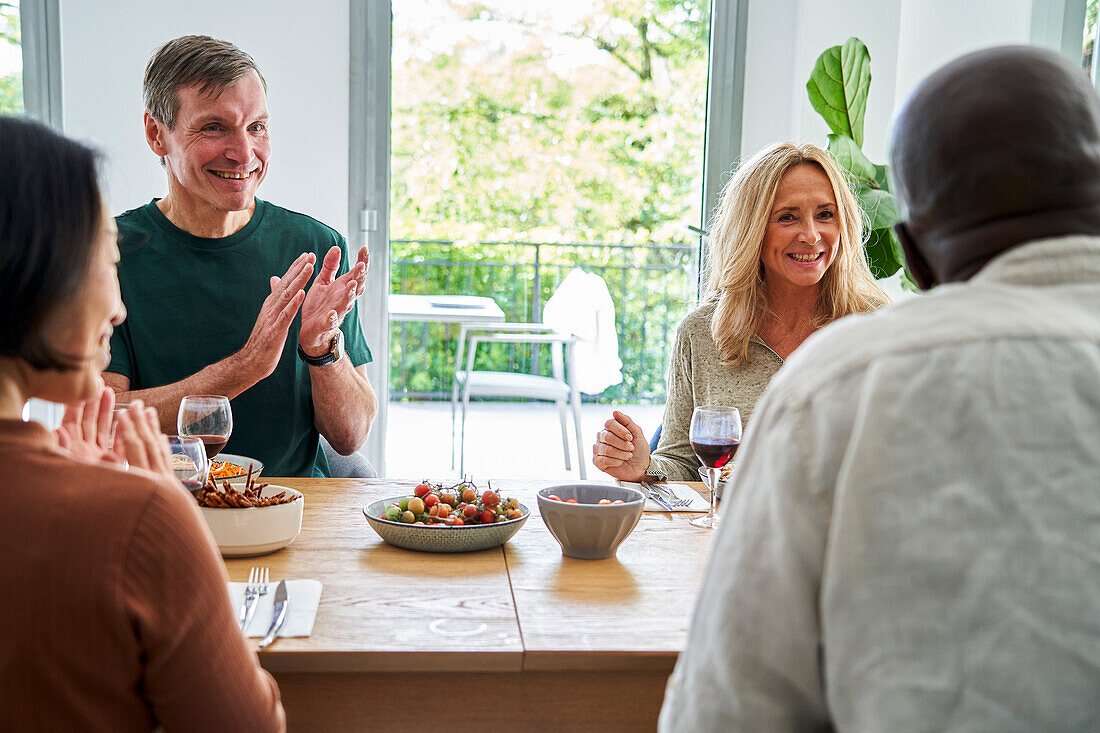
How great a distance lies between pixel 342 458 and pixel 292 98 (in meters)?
1.80

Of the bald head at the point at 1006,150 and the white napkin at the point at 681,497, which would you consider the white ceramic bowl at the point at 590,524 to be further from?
the bald head at the point at 1006,150

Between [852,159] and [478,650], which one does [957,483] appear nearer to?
[478,650]

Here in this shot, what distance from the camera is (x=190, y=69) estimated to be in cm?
220

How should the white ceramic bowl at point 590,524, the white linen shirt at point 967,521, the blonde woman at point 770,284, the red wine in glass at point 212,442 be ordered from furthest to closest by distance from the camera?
the blonde woman at point 770,284, the red wine in glass at point 212,442, the white ceramic bowl at point 590,524, the white linen shirt at point 967,521

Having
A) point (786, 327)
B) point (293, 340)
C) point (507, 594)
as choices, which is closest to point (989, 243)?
point (507, 594)

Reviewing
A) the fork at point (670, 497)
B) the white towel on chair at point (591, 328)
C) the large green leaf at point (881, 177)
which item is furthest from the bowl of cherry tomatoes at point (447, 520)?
the white towel on chair at point (591, 328)

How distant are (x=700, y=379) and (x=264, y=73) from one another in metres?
2.20

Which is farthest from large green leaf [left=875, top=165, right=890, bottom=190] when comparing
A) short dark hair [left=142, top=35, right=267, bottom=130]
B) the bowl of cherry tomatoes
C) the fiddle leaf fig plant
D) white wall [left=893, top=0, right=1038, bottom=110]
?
the bowl of cherry tomatoes

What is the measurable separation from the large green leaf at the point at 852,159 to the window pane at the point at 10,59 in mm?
2909

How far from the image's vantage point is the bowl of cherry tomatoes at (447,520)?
1.42m

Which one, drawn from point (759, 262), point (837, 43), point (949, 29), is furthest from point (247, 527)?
point (837, 43)

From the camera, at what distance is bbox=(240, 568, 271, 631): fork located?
1.14 metres

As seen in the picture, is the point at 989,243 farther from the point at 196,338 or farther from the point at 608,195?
the point at 608,195

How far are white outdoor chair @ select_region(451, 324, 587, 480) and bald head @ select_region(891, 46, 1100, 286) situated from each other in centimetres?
361
